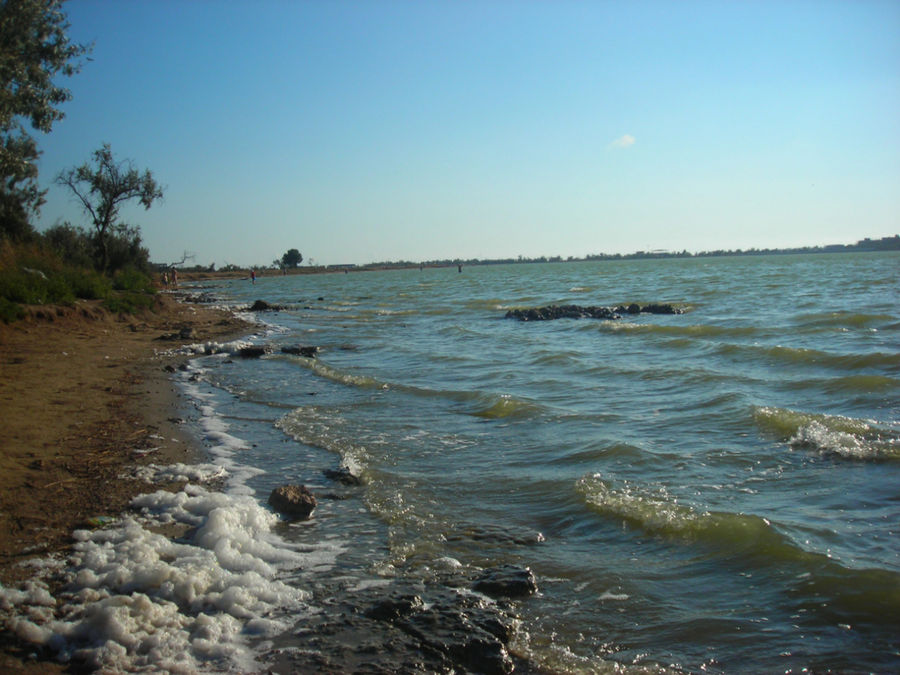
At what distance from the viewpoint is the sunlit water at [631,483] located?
412 centimetres

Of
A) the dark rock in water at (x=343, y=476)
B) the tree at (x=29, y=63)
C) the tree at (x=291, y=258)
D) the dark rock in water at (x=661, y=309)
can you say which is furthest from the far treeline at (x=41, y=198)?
the tree at (x=291, y=258)

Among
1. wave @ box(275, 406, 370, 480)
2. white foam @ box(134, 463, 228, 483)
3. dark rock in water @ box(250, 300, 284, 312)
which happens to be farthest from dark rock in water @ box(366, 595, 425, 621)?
dark rock in water @ box(250, 300, 284, 312)

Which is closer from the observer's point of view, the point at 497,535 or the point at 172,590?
the point at 172,590

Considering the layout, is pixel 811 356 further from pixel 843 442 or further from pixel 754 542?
pixel 754 542

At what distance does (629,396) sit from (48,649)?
9620mm

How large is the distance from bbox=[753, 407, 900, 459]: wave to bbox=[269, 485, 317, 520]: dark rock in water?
5.88 metres

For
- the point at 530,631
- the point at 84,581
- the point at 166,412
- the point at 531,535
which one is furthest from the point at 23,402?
the point at 530,631

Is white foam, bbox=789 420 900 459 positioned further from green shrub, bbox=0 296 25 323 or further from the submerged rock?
green shrub, bbox=0 296 25 323

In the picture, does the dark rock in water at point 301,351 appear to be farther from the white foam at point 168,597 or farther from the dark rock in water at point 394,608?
the dark rock in water at point 394,608

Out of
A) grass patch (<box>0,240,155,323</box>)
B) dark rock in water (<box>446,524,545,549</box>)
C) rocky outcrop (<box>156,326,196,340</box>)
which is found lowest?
dark rock in water (<box>446,524,545,549</box>)

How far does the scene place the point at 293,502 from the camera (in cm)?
584

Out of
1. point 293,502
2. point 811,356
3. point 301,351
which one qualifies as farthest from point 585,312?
point 293,502

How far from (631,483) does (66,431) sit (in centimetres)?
648

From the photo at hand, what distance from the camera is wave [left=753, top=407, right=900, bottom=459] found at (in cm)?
758
